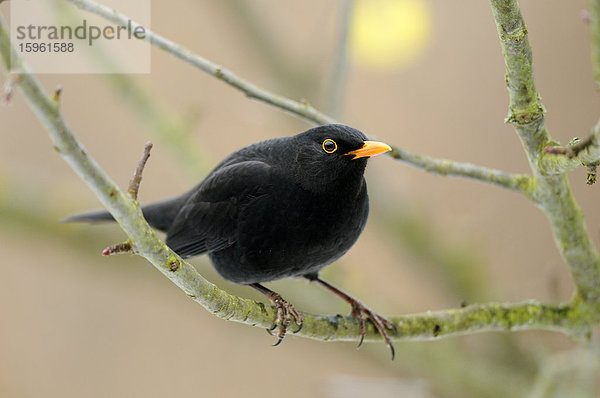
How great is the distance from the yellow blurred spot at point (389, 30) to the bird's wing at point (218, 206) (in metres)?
1.47

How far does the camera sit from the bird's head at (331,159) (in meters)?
2.06

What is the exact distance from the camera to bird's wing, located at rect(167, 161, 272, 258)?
7.25 ft

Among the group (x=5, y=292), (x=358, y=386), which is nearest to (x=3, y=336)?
(x=5, y=292)

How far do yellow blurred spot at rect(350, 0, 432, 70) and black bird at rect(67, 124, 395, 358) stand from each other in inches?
58.6

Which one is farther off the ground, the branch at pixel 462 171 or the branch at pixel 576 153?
the branch at pixel 576 153

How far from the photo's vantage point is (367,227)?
466 centimetres

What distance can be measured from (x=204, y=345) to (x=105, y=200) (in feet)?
13.8

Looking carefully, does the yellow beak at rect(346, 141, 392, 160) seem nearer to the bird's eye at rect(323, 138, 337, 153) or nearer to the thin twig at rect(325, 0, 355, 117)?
the bird's eye at rect(323, 138, 337, 153)

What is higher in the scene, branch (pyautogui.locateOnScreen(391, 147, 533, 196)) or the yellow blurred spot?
the yellow blurred spot

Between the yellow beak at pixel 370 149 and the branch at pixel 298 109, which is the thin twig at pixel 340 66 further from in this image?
the yellow beak at pixel 370 149

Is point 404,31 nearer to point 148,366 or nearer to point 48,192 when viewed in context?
point 48,192

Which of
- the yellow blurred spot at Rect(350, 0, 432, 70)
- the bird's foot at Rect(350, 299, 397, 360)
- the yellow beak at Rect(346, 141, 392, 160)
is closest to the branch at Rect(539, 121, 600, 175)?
the yellow beak at Rect(346, 141, 392, 160)

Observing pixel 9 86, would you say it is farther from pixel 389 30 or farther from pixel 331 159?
pixel 389 30

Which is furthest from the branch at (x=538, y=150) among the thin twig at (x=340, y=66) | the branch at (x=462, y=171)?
the thin twig at (x=340, y=66)
